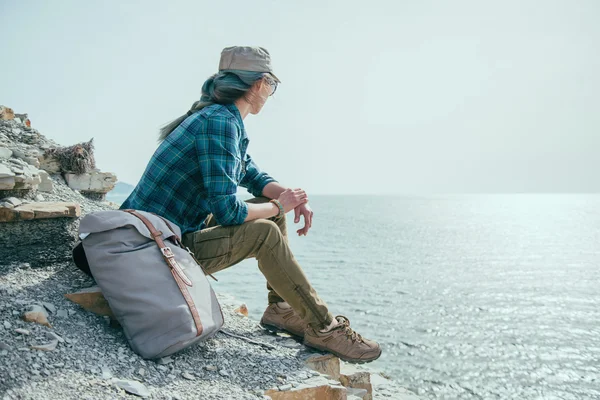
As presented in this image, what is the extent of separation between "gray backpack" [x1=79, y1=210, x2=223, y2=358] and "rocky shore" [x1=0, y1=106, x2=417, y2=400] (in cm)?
24

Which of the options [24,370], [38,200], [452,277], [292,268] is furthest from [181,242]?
[452,277]

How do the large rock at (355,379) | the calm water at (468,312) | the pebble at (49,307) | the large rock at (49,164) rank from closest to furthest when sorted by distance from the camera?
1. the pebble at (49,307)
2. the large rock at (355,379)
3. the large rock at (49,164)
4. the calm water at (468,312)

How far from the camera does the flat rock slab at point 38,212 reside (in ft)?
12.8

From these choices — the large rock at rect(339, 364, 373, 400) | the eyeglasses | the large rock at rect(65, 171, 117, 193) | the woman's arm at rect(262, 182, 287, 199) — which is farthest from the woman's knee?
the large rock at rect(65, 171, 117, 193)

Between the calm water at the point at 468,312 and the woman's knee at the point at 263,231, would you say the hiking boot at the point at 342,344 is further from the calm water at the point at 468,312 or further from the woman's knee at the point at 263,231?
the calm water at the point at 468,312

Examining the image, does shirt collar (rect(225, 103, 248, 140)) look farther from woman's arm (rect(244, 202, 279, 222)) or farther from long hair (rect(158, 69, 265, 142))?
woman's arm (rect(244, 202, 279, 222))

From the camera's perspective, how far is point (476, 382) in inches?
368

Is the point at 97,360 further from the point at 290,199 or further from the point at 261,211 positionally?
the point at 290,199

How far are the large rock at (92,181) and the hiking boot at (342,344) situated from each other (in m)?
5.32

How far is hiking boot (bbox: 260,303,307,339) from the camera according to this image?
13.5 ft

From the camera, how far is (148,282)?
3004 millimetres

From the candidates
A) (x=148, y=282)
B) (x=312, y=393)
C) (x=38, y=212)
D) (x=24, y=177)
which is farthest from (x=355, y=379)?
(x=24, y=177)

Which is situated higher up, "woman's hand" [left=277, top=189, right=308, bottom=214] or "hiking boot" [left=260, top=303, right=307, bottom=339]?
"woman's hand" [left=277, top=189, right=308, bottom=214]

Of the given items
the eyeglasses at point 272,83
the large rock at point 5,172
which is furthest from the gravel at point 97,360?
the eyeglasses at point 272,83
